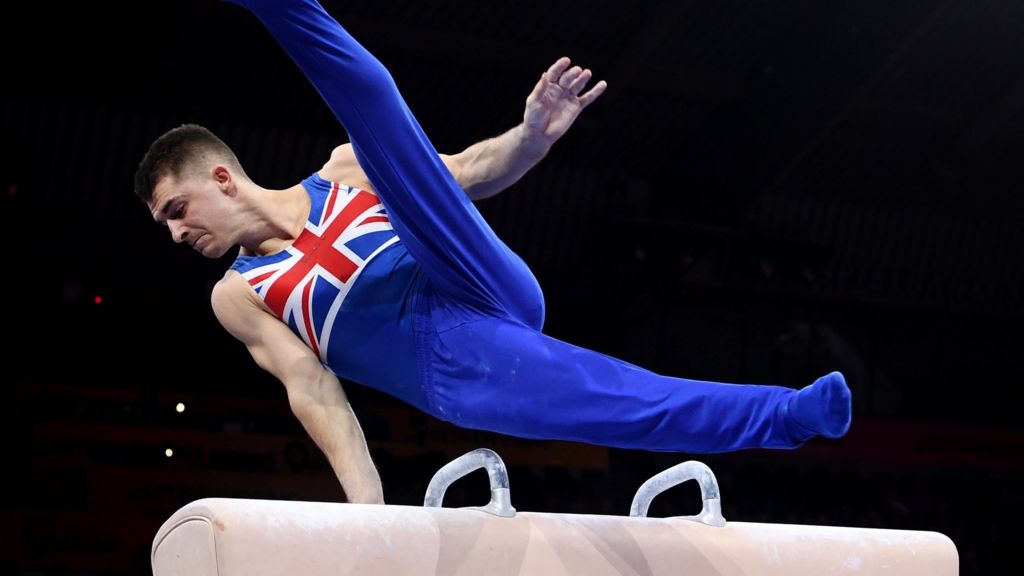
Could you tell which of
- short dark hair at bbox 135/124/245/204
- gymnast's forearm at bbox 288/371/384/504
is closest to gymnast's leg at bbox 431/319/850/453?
gymnast's forearm at bbox 288/371/384/504

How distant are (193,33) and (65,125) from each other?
4.56ft

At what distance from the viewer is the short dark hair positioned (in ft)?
9.45

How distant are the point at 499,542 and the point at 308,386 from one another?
82 centimetres

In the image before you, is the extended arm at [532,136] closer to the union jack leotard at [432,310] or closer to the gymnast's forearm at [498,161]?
the gymnast's forearm at [498,161]

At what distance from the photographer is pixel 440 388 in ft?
8.89

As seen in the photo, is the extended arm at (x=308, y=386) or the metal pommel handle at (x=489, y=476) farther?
the extended arm at (x=308, y=386)

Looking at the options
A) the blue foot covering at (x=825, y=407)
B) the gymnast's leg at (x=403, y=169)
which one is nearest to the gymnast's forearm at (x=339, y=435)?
the gymnast's leg at (x=403, y=169)

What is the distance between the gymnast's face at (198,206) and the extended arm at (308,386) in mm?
128

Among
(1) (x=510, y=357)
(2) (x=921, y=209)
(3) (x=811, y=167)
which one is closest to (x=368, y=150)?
(1) (x=510, y=357)

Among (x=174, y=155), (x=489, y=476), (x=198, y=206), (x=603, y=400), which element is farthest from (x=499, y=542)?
(x=174, y=155)

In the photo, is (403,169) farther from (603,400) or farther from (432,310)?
(603,400)

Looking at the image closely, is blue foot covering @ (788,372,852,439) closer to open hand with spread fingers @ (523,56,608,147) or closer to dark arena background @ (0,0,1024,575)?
open hand with spread fingers @ (523,56,608,147)

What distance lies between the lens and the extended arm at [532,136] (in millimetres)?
2977

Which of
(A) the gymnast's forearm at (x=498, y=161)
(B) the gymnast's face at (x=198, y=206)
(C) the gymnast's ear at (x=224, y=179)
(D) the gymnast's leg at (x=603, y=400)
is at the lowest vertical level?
(D) the gymnast's leg at (x=603, y=400)
